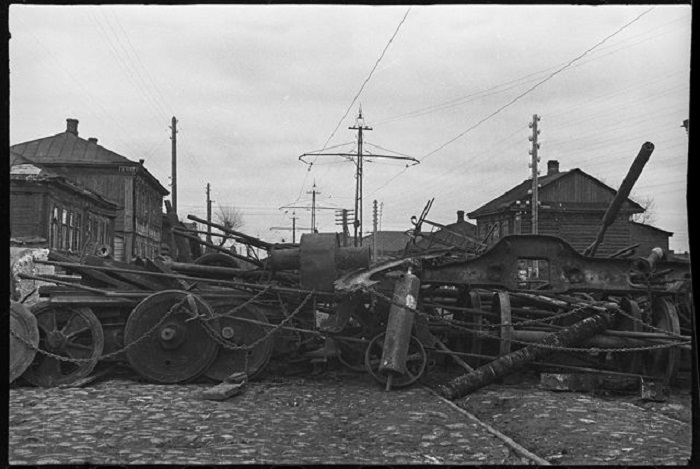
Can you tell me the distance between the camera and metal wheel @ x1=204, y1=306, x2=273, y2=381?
9.48 meters

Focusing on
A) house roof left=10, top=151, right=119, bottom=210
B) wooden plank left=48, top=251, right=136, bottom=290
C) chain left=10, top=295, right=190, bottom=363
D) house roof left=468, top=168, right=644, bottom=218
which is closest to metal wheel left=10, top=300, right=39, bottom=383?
chain left=10, top=295, right=190, bottom=363

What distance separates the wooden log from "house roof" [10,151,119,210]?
559 centimetres

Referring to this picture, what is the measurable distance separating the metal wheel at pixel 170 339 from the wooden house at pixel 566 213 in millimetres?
17972

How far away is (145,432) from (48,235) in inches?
484

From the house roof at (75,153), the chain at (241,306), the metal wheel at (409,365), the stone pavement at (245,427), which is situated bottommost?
the stone pavement at (245,427)

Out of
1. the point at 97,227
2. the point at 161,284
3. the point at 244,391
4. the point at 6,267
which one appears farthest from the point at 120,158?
the point at 6,267

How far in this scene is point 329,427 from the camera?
6824 millimetres

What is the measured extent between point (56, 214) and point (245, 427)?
43.4 ft

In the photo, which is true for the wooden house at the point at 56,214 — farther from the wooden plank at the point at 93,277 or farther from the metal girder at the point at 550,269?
the metal girder at the point at 550,269

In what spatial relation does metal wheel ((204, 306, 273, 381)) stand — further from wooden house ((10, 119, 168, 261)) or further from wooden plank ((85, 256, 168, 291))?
wooden house ((10, 119, 168, 261))

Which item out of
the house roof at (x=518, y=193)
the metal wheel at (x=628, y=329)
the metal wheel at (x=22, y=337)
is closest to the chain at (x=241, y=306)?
the metal wheel at (x=22, y=337)

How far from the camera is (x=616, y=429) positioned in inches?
257

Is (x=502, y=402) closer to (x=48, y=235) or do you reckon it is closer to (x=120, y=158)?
(x=48, y=235)

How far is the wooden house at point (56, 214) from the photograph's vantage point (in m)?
11.2
